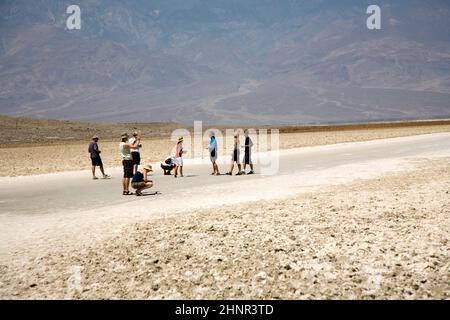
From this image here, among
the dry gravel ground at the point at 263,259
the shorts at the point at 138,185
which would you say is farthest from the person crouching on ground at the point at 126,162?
the dry gravel ground at the point at 263,259

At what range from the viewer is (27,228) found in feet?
29.6

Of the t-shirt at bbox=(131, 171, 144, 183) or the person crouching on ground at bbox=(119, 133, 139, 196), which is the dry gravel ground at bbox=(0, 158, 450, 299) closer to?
the t-shirt at bbox=(131, 171, 144, 183)

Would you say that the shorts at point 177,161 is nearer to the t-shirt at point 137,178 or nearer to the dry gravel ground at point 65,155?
the t-shirt at point 137,178

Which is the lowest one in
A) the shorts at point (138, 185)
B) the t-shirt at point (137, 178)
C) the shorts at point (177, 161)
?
the shorts at point (138, 185)

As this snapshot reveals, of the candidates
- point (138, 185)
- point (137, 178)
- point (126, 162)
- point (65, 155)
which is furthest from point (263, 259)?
point (65, 155)

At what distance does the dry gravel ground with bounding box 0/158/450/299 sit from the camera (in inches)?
230

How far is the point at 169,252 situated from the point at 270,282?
190 centimetres

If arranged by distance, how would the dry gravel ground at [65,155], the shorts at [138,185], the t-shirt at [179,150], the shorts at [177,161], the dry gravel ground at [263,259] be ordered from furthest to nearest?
the dry gravel ground at [65,155]
the shorts at [177,161]
the t-shirt at [179,150]
the shorts at [138,185]
the dry gravel ground at [263,259]

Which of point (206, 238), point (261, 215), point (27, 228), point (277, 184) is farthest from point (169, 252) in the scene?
point (277, 184)

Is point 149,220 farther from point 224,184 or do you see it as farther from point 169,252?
point 224,184

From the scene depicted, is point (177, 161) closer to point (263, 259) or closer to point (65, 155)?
point (263, 259)

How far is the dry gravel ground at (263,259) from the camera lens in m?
5.83

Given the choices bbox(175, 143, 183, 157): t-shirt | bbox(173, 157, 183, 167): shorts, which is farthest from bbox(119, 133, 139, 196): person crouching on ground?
bbox(173, 157, 183, 167): shorts

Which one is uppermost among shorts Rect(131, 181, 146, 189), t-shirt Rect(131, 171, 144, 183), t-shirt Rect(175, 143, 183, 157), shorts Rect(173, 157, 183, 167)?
t-shirt Rect(175, 143, 183, 157)
